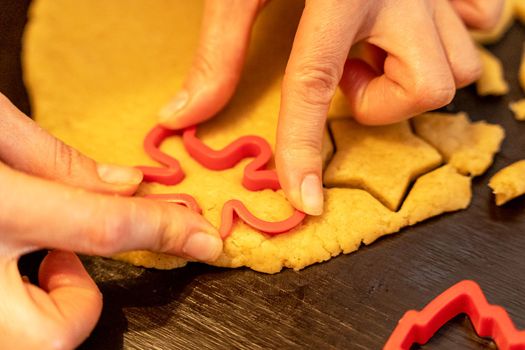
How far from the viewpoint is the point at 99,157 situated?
135 cm

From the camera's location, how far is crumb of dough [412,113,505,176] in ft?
4.35

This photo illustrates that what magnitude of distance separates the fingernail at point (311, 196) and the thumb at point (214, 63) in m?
0.31

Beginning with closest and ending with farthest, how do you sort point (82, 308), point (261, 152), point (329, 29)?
point (82, 308)
point (329, 29)
point (261, 152)

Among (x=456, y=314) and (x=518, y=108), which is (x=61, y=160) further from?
(x=518, y=108)

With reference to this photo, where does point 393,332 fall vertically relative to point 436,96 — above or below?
below

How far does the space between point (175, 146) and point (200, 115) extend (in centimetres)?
9

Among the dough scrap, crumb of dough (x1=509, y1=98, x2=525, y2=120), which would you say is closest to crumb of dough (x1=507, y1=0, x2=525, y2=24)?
crumb of dough (x1=509, y1=98, x2=525, y2=120)

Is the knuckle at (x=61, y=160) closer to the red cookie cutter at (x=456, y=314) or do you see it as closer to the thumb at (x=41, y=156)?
the thumb at (x=41, y=156)

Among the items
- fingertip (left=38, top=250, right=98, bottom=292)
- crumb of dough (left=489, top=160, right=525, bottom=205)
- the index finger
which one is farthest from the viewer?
crumb of dough (left=489, top=160, right=525, bottom=205)

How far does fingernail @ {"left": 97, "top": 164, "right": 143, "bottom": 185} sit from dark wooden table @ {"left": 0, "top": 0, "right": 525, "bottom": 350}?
16 cm

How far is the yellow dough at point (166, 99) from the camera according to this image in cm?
120

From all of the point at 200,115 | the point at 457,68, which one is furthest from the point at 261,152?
the point at 457,68

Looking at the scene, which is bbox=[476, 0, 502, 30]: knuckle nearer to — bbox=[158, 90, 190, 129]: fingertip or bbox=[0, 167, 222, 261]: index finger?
bbox=[158, 90, 190, 129]: fingertip

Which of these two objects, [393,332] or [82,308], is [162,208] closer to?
[82,308]
